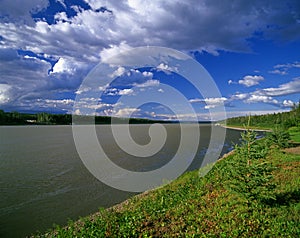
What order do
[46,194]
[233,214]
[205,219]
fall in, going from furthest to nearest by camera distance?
[46,194] < [233,214] < [205,219]

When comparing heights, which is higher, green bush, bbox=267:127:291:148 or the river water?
green bush, bbox=267:127:291:148

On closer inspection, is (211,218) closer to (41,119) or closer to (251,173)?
(251,173)

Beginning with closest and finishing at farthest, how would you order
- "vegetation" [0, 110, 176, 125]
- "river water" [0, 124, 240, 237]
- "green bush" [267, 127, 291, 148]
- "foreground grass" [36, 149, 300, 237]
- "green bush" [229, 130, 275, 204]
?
"foreground grass" [36, 149, 300, 237] < "green bush" [229, 130, 275, 204] < "river water" [0, 124, 240, 237] < "green bush" [267, 127, 291, 148] < "vegetation" [0, 110, 176, 125]

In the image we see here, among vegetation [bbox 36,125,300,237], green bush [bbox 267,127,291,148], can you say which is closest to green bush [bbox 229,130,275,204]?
vegetation [bbox 36,125,300,237]

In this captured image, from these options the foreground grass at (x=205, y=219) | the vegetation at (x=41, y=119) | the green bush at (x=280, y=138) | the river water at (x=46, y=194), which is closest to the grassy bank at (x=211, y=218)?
the foreground grass at (x=205, y=219)

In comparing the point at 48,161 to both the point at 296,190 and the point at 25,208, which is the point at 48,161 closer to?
the point at 25,208

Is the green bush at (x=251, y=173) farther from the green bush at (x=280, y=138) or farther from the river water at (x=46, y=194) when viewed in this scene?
the green bush at (x=280, y=138)

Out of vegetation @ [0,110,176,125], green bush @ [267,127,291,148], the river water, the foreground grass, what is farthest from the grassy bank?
vegetation @ [0,110,176,125]

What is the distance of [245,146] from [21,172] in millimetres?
22384

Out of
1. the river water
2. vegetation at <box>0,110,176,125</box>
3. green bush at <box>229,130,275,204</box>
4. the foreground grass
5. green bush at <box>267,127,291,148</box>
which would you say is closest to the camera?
the foreground grass

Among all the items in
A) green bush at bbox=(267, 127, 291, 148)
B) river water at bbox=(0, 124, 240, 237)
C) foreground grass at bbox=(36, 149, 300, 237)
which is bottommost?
river water at bbox=(0, 124, 240, 237)

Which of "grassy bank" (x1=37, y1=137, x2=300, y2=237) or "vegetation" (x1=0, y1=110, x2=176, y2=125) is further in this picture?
"vegetation" (x1=0, y1=110, x2=176, y2=125)

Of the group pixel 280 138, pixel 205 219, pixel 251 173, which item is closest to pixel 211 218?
pixel 205 219

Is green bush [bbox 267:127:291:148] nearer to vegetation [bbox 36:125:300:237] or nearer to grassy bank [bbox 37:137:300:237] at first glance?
grassy bank [bbox 37:137:300:237]
